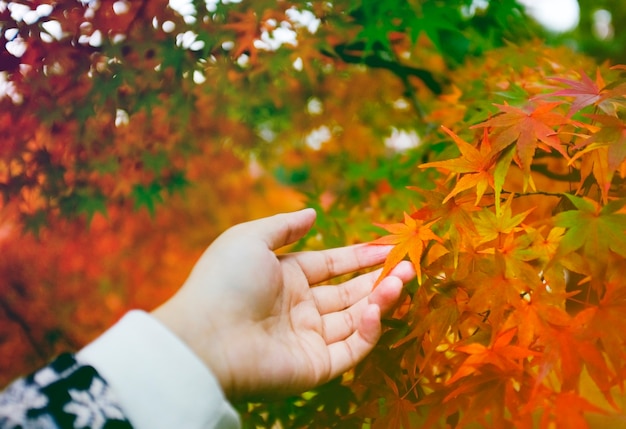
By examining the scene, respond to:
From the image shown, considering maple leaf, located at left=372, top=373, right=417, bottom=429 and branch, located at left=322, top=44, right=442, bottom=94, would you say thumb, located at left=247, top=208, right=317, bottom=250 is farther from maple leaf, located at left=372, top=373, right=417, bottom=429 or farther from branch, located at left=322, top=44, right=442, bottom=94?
branch, located at left=322, top=44, right=442, bottom=94

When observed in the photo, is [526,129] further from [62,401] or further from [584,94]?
[62,401]

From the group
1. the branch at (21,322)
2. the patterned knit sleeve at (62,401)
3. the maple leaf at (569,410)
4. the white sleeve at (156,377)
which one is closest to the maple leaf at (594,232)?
the maple leaf at (569,410)

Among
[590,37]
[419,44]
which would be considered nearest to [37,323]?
[419,44]

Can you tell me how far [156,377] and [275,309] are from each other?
0.36 metres

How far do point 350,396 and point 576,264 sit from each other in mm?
596

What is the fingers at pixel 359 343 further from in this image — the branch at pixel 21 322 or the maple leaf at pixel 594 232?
the branch at pixel 21 322

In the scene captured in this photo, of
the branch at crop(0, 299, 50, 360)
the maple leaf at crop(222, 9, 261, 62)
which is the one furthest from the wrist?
the branch at crop(0, 299, 50, 360)

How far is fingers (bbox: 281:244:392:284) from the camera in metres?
1.27

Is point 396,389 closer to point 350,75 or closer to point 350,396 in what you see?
point 350,396

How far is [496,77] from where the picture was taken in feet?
5.10

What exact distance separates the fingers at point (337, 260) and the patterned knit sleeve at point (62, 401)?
55cm

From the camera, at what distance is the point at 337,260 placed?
1.29 metres

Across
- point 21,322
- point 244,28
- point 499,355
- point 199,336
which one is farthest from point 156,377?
point 21,322

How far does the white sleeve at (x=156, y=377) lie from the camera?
33.5 inches
